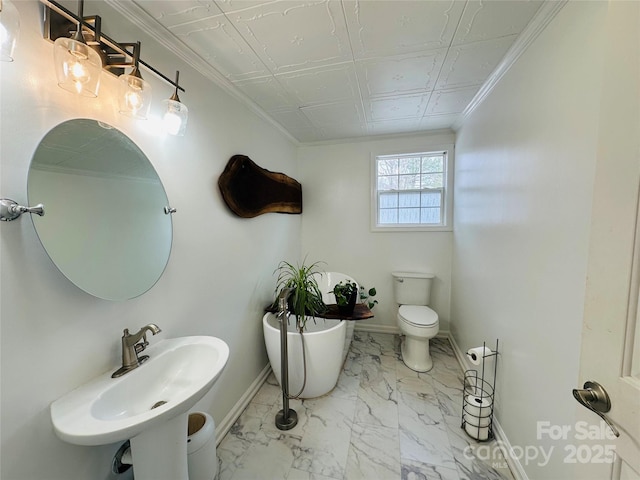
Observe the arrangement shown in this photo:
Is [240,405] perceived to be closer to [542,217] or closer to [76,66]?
[76,66]

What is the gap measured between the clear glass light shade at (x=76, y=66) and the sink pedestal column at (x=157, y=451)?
3.99ft

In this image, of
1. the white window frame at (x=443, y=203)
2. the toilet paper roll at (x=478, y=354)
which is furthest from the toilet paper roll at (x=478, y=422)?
the white window frame at (x=443, y=203)

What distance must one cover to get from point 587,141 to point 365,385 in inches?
80.8

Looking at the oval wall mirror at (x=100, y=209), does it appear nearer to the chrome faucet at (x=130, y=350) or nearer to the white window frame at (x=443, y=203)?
the chrome faucet at (x=130, y=350)

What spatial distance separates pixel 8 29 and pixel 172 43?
0.81m

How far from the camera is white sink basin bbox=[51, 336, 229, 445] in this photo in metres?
0.73

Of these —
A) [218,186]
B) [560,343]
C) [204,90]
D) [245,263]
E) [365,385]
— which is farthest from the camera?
[365,385]

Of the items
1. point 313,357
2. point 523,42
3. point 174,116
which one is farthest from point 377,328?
point 174,116

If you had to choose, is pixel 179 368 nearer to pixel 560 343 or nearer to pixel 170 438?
pixel 170 438

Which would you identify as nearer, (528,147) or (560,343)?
(560,343)

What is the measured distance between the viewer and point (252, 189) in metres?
1.95

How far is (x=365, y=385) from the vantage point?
2068mm

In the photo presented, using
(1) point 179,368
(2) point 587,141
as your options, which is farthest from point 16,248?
(2) point 587,141

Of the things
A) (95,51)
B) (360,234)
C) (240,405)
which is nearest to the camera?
(95,51)
